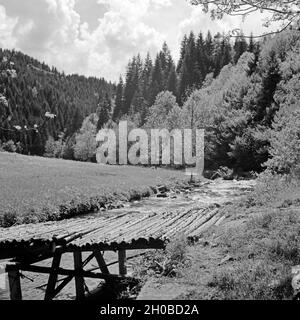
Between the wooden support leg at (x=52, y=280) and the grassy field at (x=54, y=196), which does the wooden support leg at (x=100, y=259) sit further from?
the grassy field at (x=54, y=196)

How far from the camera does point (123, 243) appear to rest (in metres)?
11.4

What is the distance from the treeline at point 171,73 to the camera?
407 feet

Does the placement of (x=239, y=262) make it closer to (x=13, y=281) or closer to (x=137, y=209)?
(x=13, y=281)

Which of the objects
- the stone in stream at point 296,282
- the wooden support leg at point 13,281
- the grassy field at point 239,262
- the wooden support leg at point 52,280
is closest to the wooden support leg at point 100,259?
the wooden support leg at point 52,280

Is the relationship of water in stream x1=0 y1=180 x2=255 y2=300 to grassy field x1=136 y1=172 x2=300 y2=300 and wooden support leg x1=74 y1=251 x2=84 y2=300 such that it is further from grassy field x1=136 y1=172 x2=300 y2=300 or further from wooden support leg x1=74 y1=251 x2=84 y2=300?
grassy field x1=136 y1=172 x2=300 y2=300

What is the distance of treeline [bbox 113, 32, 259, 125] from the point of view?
124 m

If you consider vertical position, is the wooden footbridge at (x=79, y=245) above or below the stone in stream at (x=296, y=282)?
below

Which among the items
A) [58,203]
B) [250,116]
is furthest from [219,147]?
[58,203]

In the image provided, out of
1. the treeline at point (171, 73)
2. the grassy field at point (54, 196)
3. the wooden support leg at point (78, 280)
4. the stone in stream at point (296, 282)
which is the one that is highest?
the treeline at point (171, 73)

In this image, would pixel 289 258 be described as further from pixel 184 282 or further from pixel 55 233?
pixel 55 233

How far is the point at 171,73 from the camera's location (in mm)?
127688

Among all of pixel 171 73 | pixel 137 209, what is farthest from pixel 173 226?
pixel 171 73

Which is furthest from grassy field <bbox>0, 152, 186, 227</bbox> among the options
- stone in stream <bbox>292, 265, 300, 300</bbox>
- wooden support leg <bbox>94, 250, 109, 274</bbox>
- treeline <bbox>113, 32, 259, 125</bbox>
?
treeline <bbox>113, 32, 259, 125</bbox>

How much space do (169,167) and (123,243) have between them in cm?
6367
